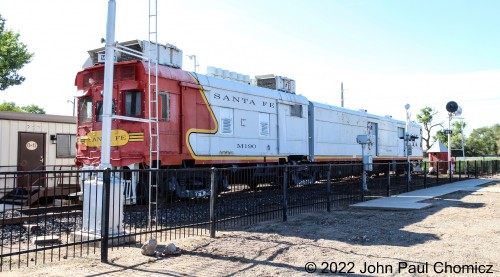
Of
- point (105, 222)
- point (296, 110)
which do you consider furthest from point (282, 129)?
point (105, 222)

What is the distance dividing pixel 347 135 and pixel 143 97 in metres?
12.2

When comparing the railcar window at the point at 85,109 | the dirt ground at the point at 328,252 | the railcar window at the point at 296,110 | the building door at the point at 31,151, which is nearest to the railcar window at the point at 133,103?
the railcar window at the point at 85,109

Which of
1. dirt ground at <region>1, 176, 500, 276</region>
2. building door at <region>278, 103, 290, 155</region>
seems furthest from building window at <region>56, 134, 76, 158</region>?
dirt ground at <region>1, 176, 500, 276</region>

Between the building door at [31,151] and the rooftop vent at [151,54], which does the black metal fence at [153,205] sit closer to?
the building door at [31,151]

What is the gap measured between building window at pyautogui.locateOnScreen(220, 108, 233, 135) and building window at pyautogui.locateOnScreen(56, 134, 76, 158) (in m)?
6.79

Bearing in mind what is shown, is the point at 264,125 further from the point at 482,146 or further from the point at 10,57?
the point at 482,146

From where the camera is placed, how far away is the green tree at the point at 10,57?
99.3 ft

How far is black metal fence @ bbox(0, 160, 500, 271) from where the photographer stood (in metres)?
6.17

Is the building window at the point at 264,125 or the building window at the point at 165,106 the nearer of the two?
the building window at the point at 165,106

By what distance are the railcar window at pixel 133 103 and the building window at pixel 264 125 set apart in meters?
4.74

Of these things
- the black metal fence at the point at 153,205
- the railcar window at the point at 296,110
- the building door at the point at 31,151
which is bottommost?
the black metal fence at the point at 153,205

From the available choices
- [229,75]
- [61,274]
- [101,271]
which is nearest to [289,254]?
[101,271]

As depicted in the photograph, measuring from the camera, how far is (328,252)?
6.17 metres

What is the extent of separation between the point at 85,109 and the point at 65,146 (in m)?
5.10
